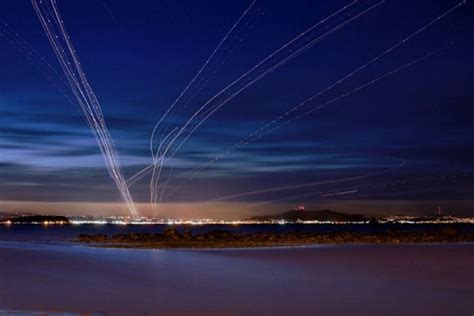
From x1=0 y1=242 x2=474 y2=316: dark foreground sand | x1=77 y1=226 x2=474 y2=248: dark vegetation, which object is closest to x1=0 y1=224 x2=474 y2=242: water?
x1=77 y1=226 x2=474 y2=248: dark vegetation

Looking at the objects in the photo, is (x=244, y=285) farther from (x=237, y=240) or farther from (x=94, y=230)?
(x=94, y=230)

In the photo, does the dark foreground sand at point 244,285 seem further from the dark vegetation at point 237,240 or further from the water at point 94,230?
the water at point 94,230

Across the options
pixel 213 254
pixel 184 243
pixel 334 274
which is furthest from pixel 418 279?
pixel 184 243

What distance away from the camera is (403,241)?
49.1 meters

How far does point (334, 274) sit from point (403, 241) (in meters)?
26.2

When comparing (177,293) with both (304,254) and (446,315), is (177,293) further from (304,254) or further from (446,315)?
(304,254)

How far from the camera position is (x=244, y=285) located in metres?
20.7

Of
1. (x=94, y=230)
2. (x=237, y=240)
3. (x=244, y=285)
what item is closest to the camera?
(x=244, y=285)

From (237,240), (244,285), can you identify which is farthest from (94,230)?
(244,285)

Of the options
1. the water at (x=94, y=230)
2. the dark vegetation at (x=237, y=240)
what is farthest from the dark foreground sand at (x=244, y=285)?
the water at (x=94, y=230)

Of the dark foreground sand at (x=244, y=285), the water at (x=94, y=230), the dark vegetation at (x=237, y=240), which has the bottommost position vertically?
the dark foreground sand at (x=244, y=285)

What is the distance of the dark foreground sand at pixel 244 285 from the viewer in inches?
625

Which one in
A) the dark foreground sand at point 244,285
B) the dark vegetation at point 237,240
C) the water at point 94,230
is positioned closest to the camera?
the dark foreground sand at point 244,285

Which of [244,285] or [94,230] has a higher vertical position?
[94,230]
